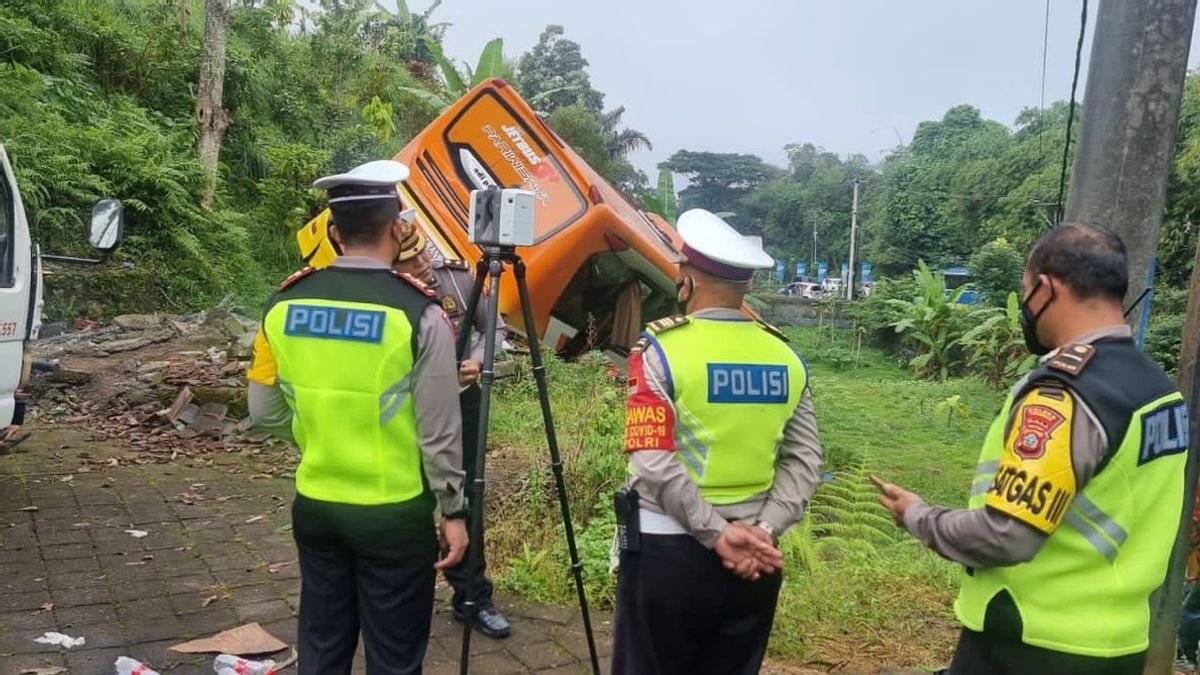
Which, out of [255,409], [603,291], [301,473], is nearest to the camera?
[301,473]

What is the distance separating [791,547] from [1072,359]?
319 centimetres

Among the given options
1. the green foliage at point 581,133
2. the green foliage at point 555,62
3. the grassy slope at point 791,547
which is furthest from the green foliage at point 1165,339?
the green foliage at point 555,62

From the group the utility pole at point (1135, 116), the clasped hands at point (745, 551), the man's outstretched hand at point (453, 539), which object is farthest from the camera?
the utility pole at point (1135, 116)

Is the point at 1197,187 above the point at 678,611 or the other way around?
above

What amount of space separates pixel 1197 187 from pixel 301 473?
19569 mm

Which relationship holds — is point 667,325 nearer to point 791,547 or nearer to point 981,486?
point 981,486

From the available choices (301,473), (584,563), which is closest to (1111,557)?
(301,473)

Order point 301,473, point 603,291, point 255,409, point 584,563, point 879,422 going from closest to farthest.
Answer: point 301,473 → point 255,409 → point 584,563 → point 603,291 → point 879,422

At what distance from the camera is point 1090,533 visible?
1.92m

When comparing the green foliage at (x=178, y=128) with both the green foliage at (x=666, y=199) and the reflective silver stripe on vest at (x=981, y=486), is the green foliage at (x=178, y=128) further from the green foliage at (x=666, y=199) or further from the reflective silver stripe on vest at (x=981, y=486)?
the reflective silver stripe on vest at (x=981, y=486)

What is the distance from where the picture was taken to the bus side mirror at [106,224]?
4.98 m

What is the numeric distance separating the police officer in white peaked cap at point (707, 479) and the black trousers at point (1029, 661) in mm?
521

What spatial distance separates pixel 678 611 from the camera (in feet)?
7.81

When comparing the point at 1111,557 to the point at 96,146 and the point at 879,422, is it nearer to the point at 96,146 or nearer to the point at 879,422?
the point at 879,422
